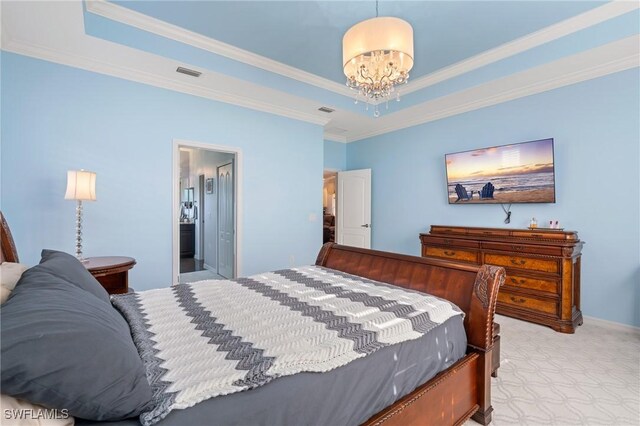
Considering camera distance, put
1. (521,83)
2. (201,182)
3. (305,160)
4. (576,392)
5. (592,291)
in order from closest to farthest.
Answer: (576,392), (592,291), (521,83), (305,160), (201,182)

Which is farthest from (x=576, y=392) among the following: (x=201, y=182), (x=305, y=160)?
(x=201, y=182)

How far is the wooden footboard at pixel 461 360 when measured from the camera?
1366mm

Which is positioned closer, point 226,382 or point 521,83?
point 226,382

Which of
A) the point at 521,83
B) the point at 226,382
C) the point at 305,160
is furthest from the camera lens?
Result: the point at 305,160

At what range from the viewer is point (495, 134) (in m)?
4.06

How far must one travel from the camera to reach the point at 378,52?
86.8 inches

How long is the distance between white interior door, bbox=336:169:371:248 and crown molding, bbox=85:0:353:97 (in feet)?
6.80

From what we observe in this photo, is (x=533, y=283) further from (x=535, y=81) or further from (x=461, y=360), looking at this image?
(x=535, y=81)

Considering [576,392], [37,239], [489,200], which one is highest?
[489,200]

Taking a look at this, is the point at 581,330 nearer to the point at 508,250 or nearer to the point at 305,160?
the point at 508,250

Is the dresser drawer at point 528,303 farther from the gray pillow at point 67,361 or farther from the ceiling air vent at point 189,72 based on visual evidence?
the ceiling air vent at point 189,72

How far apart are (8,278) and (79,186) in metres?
1.82

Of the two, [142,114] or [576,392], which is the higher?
[142,114]

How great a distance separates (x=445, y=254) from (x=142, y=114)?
4329mm
